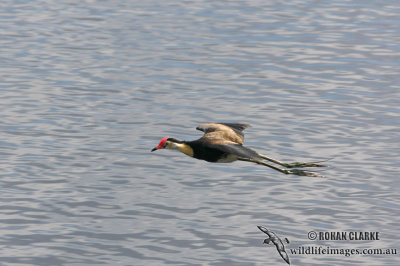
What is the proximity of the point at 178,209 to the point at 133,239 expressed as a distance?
2298 millimetres

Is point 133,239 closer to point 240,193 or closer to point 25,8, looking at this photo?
point 240,193

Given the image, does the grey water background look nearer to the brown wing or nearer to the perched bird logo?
the perched bird logo

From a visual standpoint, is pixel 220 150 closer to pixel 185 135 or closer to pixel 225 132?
pixel 225 132

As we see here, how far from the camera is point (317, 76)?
41.2 metres

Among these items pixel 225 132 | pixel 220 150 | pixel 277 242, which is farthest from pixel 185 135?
pixel 220 150

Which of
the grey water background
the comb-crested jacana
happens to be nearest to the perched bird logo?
the grey water background

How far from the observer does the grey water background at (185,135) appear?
908 inches

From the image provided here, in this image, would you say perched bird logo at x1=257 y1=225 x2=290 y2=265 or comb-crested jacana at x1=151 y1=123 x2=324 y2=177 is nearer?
comb-crested jacana at x1=151 y1=123 x2=324 y2=177

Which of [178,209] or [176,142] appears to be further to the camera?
[178,209]

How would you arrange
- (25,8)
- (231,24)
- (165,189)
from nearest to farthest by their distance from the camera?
1. (165,189)
2. (231,24)
3. (25,8)

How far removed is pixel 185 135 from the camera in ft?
103

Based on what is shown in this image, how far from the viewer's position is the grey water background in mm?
23062

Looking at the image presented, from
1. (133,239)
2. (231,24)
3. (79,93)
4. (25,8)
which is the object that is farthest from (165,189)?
(25,8)

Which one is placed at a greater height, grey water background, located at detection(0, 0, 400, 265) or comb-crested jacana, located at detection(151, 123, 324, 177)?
comb-crested jacana, located at detection(151, 123, 324, 177)
